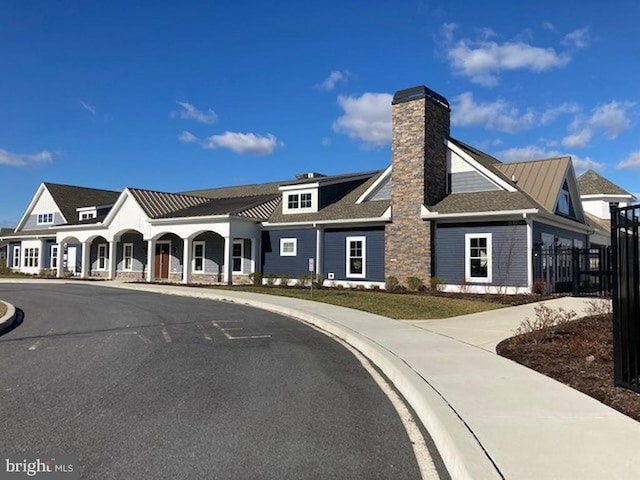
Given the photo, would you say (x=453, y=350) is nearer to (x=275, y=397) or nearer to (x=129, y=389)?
(x=275, y=397)

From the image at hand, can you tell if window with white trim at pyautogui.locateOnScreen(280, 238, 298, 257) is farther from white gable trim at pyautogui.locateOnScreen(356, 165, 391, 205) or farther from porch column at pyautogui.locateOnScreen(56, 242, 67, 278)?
porch column at pyautogui.locateOnScreen(56, 242, 67, 278)

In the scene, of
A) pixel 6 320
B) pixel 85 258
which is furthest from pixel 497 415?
pixel 85 258

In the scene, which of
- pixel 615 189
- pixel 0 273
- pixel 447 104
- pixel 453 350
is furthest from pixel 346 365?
pixel 0 273

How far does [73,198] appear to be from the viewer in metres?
45.8

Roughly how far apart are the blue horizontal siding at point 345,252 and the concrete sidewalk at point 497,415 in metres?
14.1

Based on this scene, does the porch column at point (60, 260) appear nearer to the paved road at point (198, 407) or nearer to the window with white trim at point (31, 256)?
the window with white trim at point (31, 256)

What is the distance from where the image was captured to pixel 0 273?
4281cm

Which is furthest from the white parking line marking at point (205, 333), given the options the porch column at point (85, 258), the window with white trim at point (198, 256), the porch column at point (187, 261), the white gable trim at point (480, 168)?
the porch column at point (85, 258)

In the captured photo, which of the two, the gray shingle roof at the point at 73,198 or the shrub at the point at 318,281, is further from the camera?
the gray shingle roof at the point at 73,198

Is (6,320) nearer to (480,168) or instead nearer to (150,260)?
(150,260)

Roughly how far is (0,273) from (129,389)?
43.1 meters

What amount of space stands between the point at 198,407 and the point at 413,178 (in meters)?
19.4

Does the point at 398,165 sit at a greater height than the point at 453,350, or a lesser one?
greater

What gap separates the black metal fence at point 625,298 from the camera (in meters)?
6.27
